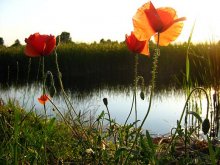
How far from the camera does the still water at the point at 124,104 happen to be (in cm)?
616

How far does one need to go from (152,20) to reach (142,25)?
1.5 inches

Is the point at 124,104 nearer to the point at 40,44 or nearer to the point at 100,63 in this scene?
the point at 100,63

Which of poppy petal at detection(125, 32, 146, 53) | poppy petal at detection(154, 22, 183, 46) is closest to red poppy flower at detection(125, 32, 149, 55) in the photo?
poppy petal at detection(125, 32, 146, 53)

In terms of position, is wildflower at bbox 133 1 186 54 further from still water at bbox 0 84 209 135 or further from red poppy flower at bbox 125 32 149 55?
still water at bbox 0 84 209 135

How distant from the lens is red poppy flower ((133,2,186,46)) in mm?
1513

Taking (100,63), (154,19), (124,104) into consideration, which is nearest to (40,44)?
(154,19)

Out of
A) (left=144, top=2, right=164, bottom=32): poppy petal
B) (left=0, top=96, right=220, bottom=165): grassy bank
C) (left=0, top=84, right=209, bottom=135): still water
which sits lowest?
(left=0, top=84, right=209, bottom=135): still water

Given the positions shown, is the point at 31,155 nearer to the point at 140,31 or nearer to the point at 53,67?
the point at 140,31

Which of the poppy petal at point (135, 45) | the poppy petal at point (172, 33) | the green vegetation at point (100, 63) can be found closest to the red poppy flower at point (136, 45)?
the poppy petal at point (135, 45)

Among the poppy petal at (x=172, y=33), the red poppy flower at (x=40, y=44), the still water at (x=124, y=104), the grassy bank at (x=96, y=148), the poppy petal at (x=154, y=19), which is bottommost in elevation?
the still water at (x=124, y=104)

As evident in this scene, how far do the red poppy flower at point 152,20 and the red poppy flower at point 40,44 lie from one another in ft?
1.73

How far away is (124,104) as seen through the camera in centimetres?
852

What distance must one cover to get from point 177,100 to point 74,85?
3876mm

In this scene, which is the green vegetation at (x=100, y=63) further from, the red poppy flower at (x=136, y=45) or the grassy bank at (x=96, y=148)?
the red poppy flower at (x=136, y=45)
